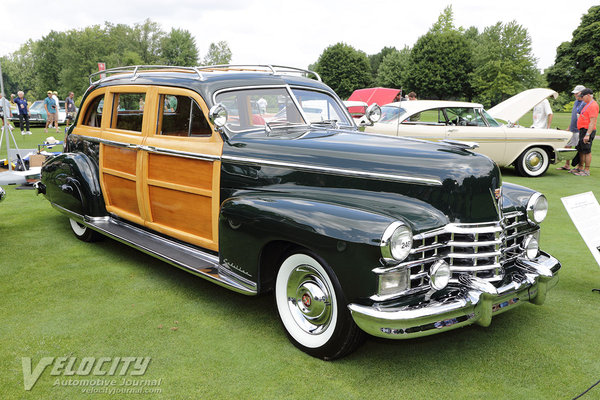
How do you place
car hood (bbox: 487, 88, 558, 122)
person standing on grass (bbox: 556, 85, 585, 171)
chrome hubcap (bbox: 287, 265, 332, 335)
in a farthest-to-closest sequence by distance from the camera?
car hood (bbox: 487, 88, 558, 122) → person standing on grass (bbox: 556, 85, 585, 171) → chrome hubcap (bbox: 287, 265, 332, 335)

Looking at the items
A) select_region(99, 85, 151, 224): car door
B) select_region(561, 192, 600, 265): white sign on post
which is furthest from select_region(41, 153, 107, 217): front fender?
select_region(561, 192, 600, 265): white sign on post

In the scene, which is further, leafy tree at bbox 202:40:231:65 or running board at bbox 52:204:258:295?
leafy tree at bbox 202:40:231:65

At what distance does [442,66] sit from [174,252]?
55148 millimetres

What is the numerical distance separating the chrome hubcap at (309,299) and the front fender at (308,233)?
228 millimetres

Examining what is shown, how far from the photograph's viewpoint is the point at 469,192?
2928 mm

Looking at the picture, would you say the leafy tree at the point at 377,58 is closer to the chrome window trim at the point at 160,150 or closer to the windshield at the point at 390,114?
the windshield at the point at 390,114

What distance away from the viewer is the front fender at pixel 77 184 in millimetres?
4996

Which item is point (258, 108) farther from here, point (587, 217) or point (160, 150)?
point (587, 217)

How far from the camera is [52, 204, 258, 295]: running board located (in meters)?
3.40

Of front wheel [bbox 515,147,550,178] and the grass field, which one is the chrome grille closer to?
the grass field

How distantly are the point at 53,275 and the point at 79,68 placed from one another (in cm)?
6167

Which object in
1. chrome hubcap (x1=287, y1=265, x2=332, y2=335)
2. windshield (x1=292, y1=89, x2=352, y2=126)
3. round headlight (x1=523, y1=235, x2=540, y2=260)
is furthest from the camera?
windshield (x1=292, y1=89, x2=352, y2=126)

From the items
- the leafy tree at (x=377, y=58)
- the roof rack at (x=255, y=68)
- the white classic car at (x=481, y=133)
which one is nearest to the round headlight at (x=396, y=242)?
the roof rack at (x=255, y=68)

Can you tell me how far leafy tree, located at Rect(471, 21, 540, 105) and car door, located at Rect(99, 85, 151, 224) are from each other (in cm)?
4989
